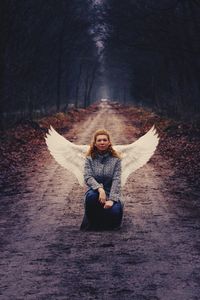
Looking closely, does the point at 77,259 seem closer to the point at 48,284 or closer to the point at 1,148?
the point at 48,284

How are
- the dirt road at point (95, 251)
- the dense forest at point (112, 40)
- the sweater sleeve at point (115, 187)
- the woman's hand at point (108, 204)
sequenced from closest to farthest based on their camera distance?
1. the dirt road at point (95, 251)
2. the woman's hand at point (108, 204)
3. the sweater sleeve at point (115, 187)
4. the dense forest at point (112, 40)

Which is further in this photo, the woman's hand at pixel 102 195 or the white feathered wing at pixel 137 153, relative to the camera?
the white feathered wing at pixel 137 153

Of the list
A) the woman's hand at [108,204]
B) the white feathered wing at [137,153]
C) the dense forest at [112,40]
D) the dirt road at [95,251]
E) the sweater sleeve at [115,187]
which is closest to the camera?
the dirt road at [95,251]

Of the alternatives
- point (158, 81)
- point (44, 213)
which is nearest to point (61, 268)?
point (44, 213)

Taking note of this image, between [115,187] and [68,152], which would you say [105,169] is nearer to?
[115,187]

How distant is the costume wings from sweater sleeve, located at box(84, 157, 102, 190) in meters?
0.34

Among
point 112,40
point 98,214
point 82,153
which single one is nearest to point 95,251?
point 98,214

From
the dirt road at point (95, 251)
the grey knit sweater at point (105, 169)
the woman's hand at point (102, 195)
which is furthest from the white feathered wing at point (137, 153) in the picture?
the dirt road at point (95, 251)

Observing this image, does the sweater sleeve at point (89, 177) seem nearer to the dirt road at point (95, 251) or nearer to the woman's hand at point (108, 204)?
the woman's hand at point (108, 204)

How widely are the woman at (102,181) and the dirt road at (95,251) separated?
182 millimetres

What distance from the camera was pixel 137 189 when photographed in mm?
10727

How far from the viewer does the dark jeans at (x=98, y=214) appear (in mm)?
7113

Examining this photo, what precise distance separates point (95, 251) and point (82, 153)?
1.87 metres

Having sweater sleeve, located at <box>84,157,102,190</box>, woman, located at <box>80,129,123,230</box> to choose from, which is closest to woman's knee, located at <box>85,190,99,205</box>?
woman, located at <box>80,129,123,230</box>
